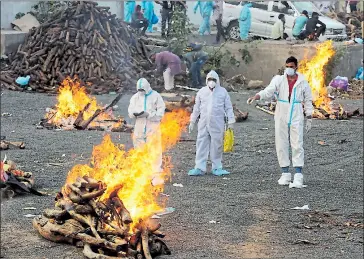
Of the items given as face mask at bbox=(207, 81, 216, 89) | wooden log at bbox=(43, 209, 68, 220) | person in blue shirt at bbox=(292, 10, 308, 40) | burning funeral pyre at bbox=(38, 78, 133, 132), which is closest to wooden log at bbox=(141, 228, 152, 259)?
wooden log at bbox=(43, 209, 68, 220)

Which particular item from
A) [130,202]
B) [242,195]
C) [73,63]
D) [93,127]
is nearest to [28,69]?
[73,63]

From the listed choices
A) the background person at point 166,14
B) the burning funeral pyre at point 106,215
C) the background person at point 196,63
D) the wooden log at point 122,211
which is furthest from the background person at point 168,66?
the wooden log at point 122,211

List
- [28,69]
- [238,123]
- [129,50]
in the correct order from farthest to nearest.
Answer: [129,50]
[28,69]
[238,123]

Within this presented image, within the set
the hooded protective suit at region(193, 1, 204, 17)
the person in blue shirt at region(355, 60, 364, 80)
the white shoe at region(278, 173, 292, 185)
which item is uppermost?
the hooded protective suit at region(193, 1, 204, 17)

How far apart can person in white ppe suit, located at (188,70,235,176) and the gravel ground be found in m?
0.34

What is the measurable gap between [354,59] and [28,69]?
428 inches

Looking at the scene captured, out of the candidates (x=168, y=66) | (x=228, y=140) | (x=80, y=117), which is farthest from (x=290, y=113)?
(x=168, y=66)

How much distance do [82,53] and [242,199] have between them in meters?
15.0

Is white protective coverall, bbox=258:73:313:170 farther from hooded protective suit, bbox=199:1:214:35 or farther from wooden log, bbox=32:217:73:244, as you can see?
hooded protective suit, bbox=199:1:214:35

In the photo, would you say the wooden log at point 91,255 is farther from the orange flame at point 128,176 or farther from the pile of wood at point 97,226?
the orange flame at point 128,176

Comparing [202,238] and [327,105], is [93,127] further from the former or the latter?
[202,238]

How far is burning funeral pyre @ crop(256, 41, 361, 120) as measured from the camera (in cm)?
2224

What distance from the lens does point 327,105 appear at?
23.0 m

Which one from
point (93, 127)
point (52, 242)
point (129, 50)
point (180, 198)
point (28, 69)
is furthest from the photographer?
point (129, 50)
